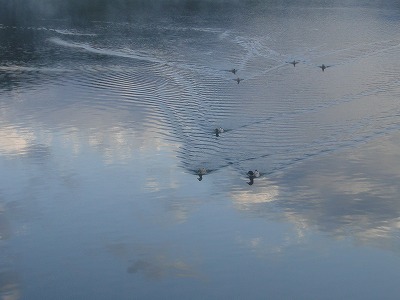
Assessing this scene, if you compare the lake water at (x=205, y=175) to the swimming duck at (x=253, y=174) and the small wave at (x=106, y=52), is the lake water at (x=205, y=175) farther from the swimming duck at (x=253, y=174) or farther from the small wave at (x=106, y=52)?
A: the small wave at (x=106, y=52)

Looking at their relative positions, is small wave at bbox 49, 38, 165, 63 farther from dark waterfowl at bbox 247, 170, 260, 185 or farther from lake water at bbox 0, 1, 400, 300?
dark waterfowl at bbox 247, 170, 260, 185

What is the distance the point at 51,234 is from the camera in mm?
31469

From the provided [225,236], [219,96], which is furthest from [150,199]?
[219,96]

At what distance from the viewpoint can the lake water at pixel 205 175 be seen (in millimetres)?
28203

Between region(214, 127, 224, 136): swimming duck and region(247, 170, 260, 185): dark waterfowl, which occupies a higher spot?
region(214, 127, 224, 136): swimming duck

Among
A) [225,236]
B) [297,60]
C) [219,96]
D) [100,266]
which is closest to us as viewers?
[100,266]

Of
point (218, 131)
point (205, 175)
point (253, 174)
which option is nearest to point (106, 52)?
point (218, 131)

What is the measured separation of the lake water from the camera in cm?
2820

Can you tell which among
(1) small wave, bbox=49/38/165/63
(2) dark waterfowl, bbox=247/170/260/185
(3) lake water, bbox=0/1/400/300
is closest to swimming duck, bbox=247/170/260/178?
(2) dark waterfowl, bbox=247/170/260/185

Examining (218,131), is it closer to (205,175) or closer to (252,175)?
(205,175)

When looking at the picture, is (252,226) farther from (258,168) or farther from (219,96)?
(219,96)

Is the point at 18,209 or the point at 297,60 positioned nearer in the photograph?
the point at 18,209

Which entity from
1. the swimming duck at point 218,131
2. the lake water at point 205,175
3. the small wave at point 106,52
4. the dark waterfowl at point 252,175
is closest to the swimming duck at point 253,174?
the dark waterfowl at point 252,175

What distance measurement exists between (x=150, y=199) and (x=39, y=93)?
22.2 m
